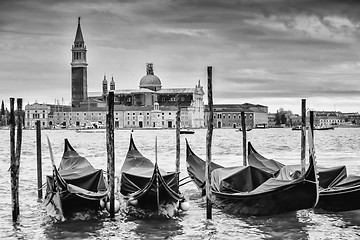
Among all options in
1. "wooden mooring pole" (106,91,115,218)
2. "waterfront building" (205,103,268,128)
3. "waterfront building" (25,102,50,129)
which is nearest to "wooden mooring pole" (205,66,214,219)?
"wooden mooring pole" (106,91,115,218)

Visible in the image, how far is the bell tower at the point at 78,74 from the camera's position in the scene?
83.6 m

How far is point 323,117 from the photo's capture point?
11225 cm

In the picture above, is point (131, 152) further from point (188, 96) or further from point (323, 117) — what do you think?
point (323, 117)

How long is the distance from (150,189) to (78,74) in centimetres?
7672

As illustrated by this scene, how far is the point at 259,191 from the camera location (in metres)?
8.48

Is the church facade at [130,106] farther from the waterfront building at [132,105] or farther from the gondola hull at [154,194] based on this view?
the gondola hull at [154,194]

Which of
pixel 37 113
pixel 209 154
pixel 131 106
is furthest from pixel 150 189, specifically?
pixel 37 113

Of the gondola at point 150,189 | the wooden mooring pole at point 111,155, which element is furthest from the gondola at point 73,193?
the gondola at point 150,189

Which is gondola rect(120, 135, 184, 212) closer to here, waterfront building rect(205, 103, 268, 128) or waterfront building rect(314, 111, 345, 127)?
waterfront building rect(205, 103, 268, 128)

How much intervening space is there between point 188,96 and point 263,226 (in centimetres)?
7606

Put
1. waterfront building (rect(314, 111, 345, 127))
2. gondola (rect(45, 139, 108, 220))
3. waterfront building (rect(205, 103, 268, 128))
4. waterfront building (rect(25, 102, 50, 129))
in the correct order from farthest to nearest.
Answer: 1. waterfront building (rect(314, 111, 345, 127))
2. waterfront building (rect(205, 103, 268, 128))
3. waterfront building (rect(25, 102, 50, 129))
4. gondola (rect(45, 139, 108, 220))

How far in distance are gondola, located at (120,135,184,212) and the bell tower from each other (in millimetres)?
74404

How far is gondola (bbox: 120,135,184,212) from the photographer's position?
28.1 feet

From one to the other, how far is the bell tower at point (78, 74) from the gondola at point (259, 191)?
74.2 meters
